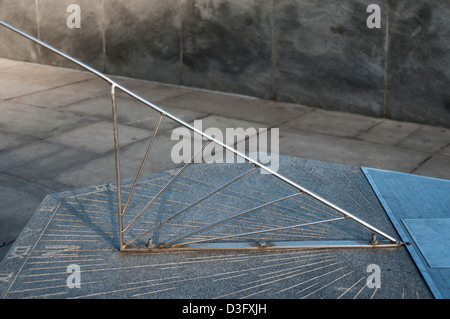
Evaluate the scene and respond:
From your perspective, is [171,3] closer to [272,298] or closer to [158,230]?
[158,230]

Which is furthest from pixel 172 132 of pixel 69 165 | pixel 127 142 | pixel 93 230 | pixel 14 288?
pixel 14 288

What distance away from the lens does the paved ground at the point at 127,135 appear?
325 inches

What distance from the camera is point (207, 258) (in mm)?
5879

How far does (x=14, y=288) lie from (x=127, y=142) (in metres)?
4.23

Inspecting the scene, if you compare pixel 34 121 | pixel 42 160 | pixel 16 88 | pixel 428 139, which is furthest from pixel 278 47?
pixel 16 88

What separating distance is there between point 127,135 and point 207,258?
13.8ft

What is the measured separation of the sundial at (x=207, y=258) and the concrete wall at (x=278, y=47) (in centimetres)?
322

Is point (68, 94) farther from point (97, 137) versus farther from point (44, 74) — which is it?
point (97, 137)

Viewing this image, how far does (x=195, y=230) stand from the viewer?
6.32m

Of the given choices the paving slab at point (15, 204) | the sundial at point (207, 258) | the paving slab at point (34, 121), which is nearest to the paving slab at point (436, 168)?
the sundial at point (207, 258)

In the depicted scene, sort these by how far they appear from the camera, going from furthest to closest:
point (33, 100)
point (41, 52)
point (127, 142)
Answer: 1. point (41, 52)
2. point (33, 100)
3. point (127, 142)

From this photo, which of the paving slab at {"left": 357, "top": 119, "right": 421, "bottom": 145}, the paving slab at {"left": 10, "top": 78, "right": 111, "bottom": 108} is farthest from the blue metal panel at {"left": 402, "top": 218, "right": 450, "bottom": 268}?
the paving slab at {"left": 10, "top": 78, "right": 111, "bottom": 108}

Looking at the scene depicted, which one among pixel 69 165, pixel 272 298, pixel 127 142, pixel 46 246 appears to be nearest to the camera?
pixel 272 298

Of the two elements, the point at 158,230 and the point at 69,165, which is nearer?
the point at 158,230
